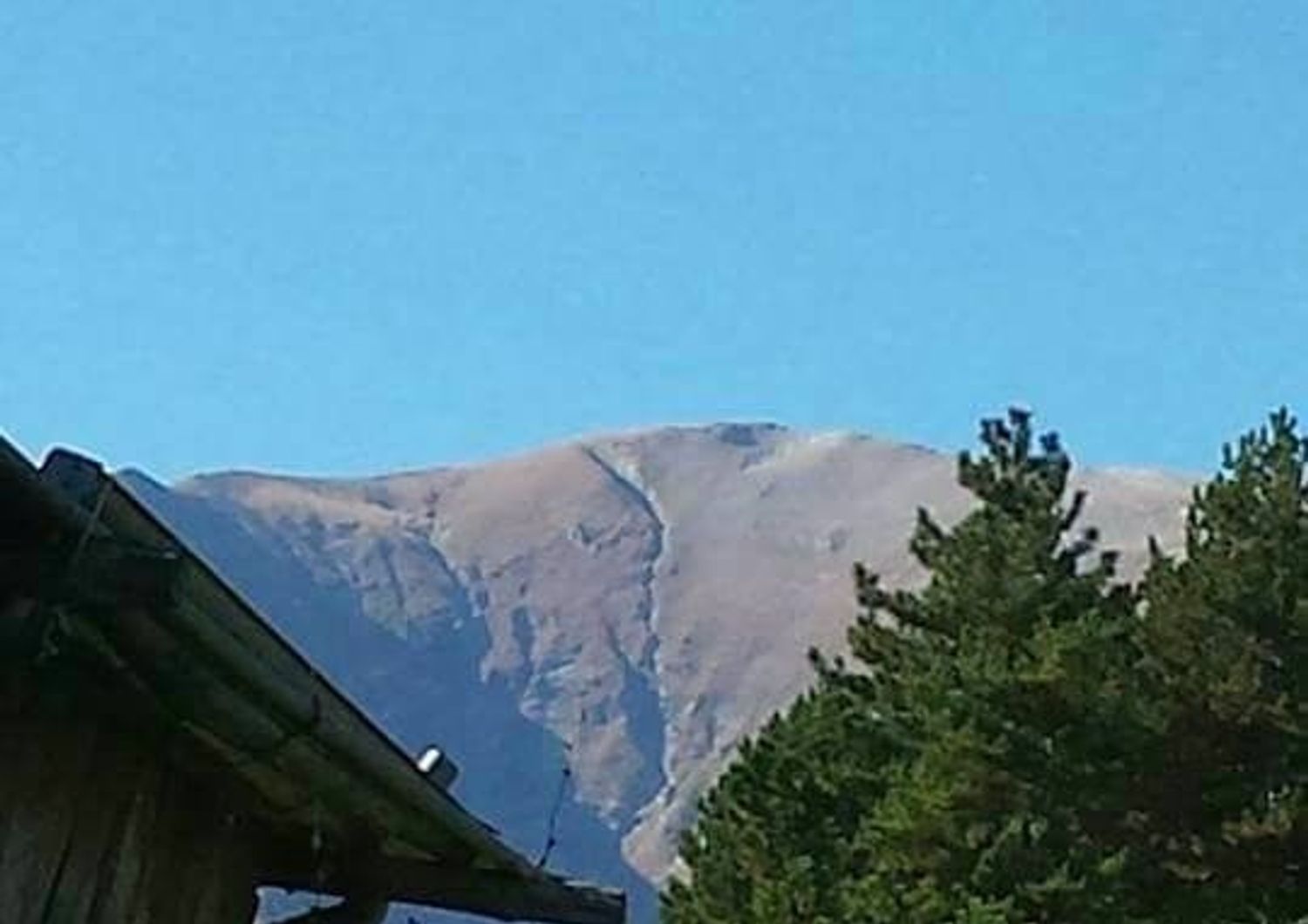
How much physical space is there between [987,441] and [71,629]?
28.8 metres

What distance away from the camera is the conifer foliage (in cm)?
2745

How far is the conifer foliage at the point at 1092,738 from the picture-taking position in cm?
2745

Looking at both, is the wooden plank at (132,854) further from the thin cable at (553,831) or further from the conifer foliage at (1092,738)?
the conifer foliage at (1092,738)

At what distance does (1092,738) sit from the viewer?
28.2 meters

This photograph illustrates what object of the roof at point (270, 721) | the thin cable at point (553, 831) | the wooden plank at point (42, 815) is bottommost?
the wooden plank at point (42, 815)

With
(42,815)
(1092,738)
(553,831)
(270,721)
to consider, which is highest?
(1092,738)

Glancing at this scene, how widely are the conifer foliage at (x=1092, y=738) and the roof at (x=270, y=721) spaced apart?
1859cm

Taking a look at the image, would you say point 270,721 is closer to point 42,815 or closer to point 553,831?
point 42,815

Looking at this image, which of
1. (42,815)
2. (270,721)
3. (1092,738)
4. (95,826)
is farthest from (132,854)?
(1092,738)

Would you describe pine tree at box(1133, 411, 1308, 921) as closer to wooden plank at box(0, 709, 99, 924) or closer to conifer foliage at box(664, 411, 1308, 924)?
conifer foliage at box(664, 411, 1308, 924)

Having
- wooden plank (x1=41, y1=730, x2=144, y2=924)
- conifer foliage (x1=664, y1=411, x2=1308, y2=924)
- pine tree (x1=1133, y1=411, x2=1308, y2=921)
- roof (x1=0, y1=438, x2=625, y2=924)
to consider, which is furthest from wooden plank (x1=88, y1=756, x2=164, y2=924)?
pine tree (x1=1133, y1=411, x2=1308, y2=921)

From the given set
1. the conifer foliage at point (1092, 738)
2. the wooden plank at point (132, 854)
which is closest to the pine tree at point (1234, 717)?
the conifer foliage at point (1092, 738)

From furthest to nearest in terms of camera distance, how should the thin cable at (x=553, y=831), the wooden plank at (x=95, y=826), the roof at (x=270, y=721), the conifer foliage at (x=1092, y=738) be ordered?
the conifer foliage at (x=1092, y=738) < the thin cable at (x=553, y=831) < the wooden plank at (x=95, y=826) < the roof at (x=270, y=721)

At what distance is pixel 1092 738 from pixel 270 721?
76.4ft
